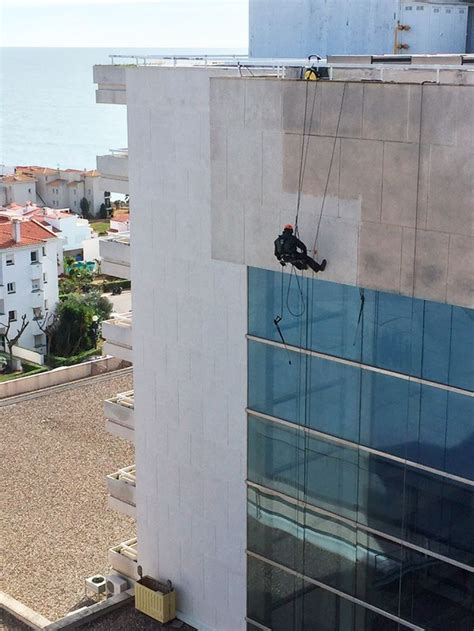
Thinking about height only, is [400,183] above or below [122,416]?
above

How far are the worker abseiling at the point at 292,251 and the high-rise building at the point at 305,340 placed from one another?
315mm

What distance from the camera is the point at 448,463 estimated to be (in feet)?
52.6

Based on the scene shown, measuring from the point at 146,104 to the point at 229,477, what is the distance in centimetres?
678

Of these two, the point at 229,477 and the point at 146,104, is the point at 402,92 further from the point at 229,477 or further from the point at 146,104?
the point at 229,477

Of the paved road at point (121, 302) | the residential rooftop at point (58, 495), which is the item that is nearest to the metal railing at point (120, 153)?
the residential rooftop at point (58, 495)

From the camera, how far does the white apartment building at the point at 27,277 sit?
2135 inches

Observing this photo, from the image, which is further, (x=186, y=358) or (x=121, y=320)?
(x=121, y=320)

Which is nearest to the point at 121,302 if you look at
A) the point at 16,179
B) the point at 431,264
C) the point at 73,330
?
the point at 73,330

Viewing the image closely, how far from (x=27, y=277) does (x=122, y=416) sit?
1358 inches

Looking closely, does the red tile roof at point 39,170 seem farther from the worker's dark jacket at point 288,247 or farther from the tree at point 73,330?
the worker's dark jacket at point 288,247

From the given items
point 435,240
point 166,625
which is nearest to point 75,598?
point 166,625

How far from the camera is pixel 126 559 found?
22.5 meters

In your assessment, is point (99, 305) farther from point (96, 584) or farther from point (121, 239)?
point (121, 239)

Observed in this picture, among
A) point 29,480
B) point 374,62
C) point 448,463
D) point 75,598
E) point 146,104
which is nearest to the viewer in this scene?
point 448,463
